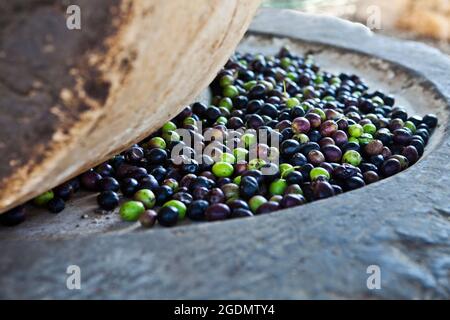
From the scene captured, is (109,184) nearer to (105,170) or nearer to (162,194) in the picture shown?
(105,170)

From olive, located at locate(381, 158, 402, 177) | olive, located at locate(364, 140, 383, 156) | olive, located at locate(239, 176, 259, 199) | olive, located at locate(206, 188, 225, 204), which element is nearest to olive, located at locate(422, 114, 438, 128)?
olive, located at locate(364, 140, 383, 156)

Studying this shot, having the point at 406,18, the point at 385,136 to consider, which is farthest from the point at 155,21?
the point at 406,18

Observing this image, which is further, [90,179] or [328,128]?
[328,128]

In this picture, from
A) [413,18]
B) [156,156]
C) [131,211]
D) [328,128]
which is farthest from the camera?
[413,18]

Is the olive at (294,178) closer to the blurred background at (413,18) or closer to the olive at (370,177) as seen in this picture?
the olive at (370,177)

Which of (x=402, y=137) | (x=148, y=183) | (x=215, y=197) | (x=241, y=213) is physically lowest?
(x=241, y=213)

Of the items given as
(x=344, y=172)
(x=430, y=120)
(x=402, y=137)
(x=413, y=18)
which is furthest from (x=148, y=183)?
(x=413, y=18)

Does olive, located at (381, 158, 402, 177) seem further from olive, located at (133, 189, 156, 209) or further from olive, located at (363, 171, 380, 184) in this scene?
olive, located at (133, 189, 156, 209)
